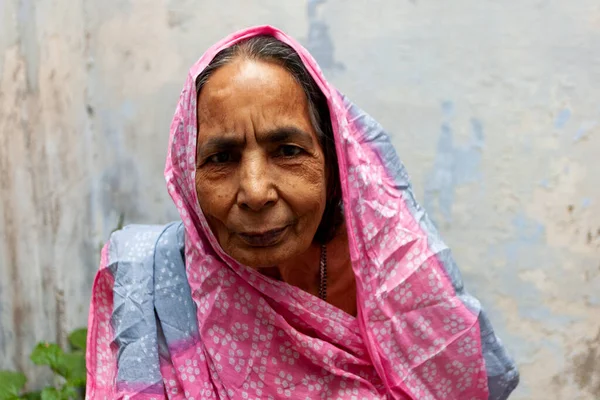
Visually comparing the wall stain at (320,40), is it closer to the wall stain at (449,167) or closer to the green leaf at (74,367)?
the wall stain at (449,167)

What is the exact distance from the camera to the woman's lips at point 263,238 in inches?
50.4

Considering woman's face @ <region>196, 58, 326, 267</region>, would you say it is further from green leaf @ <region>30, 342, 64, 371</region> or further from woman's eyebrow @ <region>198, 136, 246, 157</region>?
green leaf @ <region>30, 342, 64, 371</region>

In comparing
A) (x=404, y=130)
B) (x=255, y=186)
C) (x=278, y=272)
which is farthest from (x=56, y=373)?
(x=404, y=130)

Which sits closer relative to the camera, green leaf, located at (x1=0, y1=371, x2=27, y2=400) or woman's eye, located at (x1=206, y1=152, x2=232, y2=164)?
woman's eye, located at (x1=206, y1=152, x2=232, y2=164)

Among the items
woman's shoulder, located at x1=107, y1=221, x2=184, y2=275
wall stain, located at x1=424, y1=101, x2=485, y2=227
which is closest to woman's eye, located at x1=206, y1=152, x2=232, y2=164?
woman's shoulder, located at x1=107, y1=221, x2=184, y2=275

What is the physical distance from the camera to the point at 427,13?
1.95 meters

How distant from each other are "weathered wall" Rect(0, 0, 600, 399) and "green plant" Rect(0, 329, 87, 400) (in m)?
0.11

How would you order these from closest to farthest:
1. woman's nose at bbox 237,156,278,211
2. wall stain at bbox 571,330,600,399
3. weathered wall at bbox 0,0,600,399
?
woman's nose at bbox 237,156,278,211 < weathered wall at bbox 0,0,600,399 < wall stain at bbox 571,330,600,399

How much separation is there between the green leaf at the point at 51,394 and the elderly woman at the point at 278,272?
0.73 m

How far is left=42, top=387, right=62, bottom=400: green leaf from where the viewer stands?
7.04ft

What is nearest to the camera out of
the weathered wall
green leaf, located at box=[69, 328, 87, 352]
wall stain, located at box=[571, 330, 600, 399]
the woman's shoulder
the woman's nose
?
the woman's nose

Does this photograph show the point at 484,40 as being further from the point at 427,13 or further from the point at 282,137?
the point at 282,137

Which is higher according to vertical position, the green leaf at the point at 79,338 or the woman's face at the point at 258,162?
the woman's face at the point at 258,162

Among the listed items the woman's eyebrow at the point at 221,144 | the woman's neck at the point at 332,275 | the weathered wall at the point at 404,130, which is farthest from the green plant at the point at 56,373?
the woman's eyebrow at the point at 221,144
